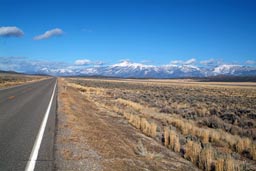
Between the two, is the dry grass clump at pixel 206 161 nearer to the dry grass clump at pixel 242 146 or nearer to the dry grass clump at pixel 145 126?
the dry grass clump at pixel 242 146

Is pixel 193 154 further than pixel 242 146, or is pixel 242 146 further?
pixel 242 146

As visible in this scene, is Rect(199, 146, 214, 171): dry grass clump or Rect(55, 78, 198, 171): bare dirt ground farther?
Rect(199, 146, 214, 171): dry grass clump

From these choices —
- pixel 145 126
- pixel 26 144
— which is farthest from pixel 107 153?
pixel 145 126

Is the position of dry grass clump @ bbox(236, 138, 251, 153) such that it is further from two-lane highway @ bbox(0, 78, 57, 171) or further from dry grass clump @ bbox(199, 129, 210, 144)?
two-lane highway @ bbox(0, 78, 57, 171)

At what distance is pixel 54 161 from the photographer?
575cm

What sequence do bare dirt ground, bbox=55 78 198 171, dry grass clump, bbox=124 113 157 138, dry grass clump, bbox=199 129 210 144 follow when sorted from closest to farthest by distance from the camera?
1. bare dirt ground, bbox=55 78 198 171
2. dry grass clump, bbox=199 129 210 144
3. dry grass clump, bbox=124 113 157 138

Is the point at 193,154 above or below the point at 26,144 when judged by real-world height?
below

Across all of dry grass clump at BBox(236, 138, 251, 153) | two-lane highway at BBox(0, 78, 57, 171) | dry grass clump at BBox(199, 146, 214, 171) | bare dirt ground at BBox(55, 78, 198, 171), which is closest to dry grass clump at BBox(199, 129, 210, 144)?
dry grass clump at BBox(236, 138, 251, 153)

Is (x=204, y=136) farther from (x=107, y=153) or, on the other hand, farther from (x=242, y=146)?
(x=107, y=153)

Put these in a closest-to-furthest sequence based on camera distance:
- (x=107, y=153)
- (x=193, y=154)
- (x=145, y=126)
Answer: (x=107, y=153), (x=193, y=154), (x=145, y=126)

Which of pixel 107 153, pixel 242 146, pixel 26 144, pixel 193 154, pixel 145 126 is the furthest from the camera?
pixel 145 126

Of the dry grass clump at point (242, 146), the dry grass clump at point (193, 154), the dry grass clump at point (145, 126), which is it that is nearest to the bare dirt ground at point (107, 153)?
the dry grass clump at point (193, 154)

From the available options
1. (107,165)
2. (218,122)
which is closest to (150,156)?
(107,165)

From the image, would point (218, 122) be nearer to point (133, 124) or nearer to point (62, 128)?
point (133, 124)
